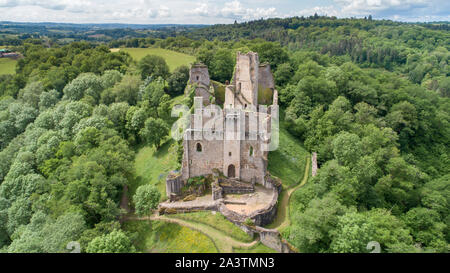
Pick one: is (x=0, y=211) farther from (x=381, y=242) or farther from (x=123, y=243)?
(x=381, y=242)

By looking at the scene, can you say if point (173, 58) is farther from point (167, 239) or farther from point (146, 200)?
point (167, 239)

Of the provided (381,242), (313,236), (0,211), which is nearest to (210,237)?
(313,236)

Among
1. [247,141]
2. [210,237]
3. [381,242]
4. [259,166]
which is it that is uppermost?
[247,141]

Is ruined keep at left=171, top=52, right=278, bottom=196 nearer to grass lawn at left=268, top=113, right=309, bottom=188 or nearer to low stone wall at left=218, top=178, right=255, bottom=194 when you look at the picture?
low stone wall at left=218, top=178, right=255, bottom=194

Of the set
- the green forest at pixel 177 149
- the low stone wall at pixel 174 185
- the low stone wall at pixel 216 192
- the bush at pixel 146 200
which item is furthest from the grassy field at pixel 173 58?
the low stone wall at pixel 216 192

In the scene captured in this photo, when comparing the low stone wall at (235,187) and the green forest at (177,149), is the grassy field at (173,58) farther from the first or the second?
the low stone wall at (235,187)

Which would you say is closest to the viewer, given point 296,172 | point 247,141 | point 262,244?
point 262,244

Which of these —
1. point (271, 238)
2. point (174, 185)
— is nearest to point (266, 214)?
point (271, 238)
